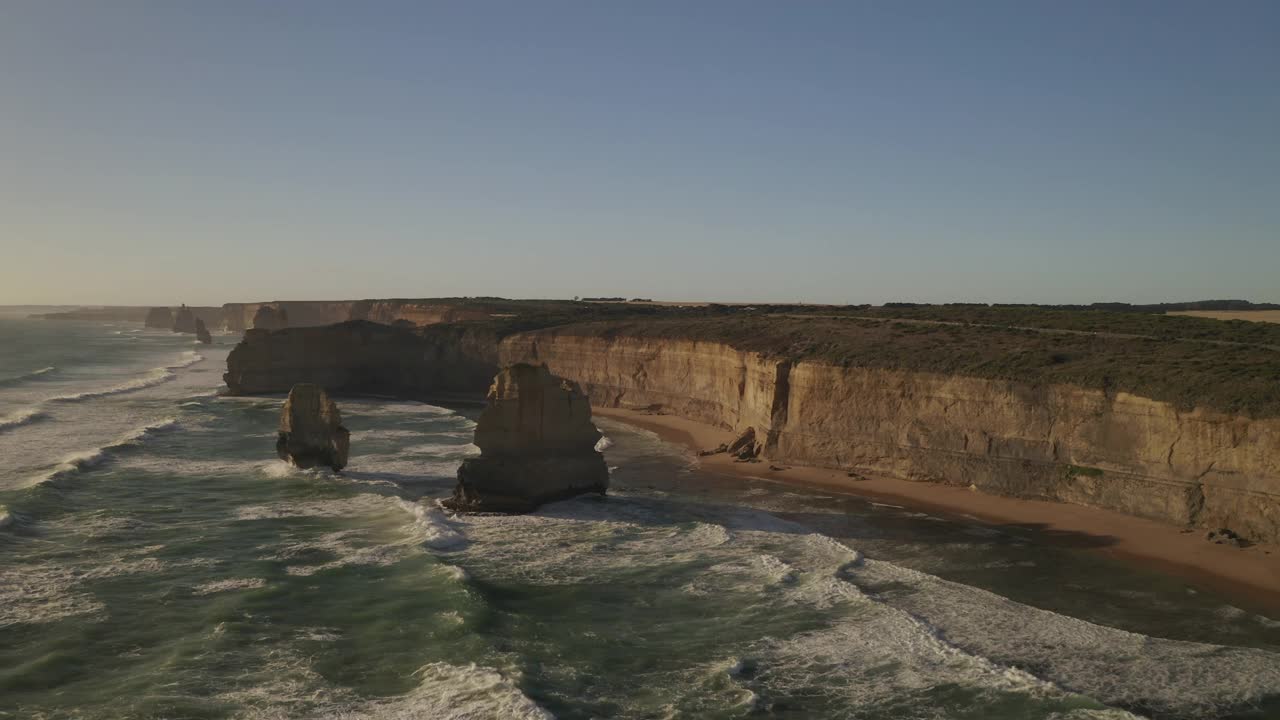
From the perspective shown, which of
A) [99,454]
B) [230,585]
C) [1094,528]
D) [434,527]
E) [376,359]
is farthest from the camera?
[376,359]

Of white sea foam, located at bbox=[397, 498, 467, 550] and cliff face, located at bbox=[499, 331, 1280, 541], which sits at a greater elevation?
cliff face, located at bbox=[499, 331, 1280, 541]

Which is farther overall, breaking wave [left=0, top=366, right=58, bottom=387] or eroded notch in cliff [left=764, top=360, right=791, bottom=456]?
breaking wave [left=0, top=366, right=58, bottom=387]

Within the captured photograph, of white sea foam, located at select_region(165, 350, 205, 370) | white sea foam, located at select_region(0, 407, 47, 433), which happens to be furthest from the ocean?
white sea foam, located at select_region(165, 350, 205, 370)

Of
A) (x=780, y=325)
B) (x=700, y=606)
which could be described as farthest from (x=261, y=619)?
(x=780, y=325)

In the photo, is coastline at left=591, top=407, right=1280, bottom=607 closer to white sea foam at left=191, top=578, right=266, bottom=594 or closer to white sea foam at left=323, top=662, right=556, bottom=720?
white sea foam at left=323, top=662, right=556, bottom=720

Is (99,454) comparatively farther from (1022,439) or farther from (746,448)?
(1022,439)

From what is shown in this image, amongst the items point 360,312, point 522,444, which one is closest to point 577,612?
point 522,444

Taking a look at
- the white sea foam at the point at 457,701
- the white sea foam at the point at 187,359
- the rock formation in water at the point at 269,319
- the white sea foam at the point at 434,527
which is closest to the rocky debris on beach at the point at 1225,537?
the white sea foam at the point at 457,701
